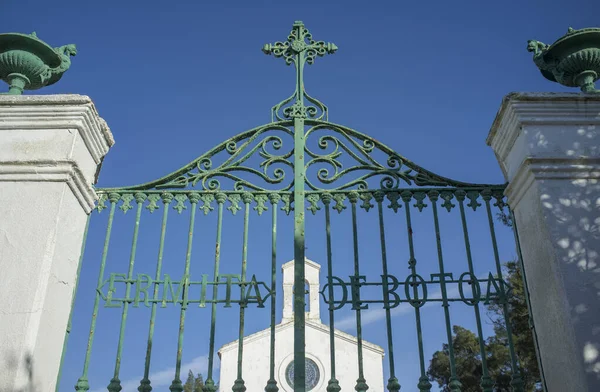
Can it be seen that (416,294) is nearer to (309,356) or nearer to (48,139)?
(48,139)

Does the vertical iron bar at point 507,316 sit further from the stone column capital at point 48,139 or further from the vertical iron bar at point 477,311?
the stone column capital at point 48,139

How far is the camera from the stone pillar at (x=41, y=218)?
3.39 meters

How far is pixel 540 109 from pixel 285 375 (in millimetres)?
17922

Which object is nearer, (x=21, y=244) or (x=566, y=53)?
(x=21, y=244)

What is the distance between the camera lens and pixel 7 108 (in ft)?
13.4

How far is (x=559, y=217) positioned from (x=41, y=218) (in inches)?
134

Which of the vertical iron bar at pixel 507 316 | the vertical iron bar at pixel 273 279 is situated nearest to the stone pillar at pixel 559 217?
the vertical iron bar at pixel 507 316

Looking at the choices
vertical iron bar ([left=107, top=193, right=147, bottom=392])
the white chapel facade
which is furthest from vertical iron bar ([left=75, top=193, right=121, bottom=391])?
the white chapel facade

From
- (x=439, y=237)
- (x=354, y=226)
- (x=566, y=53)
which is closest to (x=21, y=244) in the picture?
(x=354, y=226)

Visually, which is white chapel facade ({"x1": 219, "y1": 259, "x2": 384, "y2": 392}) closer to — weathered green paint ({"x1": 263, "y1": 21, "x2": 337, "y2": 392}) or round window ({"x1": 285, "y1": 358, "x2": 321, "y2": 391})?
round window ({"x1": 285, "y1": 358, "x2": 321, "y2": 391})

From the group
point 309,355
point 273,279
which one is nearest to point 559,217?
point 273,279

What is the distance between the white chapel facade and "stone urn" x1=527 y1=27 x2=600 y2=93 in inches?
559

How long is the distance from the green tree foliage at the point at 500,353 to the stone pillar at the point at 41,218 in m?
6.46

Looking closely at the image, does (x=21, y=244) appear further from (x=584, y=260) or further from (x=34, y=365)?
(x=584, y=260)
